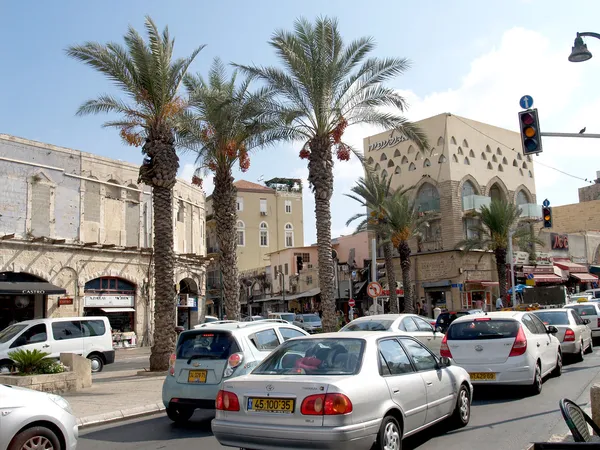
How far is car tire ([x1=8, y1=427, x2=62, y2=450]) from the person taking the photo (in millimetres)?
6113

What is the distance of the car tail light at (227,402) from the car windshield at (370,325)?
8.11 metres

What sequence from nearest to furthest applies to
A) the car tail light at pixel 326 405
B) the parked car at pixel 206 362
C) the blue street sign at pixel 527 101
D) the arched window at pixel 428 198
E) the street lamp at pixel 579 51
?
the car tail light at pixel 326 405, the parked car at pixel 206 362, the street lamp at pixel 579 51, the blue street sign at pixel 527 101, the arched window at pixel 428 198

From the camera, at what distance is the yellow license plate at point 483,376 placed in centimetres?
1033

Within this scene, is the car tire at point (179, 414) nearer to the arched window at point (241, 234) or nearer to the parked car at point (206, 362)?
the parked car at point (206, 362)

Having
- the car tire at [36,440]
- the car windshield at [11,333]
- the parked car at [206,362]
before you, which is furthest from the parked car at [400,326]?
the car windshield at [11,333]

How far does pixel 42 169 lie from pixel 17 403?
78.5 feet

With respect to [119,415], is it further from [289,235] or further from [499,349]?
[289,235]

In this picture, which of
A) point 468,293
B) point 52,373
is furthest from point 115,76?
point 468,293

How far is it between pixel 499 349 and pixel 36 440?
7.76m

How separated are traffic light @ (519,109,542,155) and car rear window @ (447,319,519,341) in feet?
14.6

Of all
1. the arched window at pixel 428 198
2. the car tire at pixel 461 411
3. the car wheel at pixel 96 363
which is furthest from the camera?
the arched window at pixel 428 198

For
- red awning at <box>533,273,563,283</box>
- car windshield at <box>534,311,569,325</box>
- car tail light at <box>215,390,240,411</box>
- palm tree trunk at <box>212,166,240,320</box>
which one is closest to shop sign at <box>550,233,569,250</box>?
red awning at <box>533,273,563,283</box>

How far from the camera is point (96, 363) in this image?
19125 mm

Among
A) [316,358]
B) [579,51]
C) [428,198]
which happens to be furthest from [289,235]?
[316,358]
